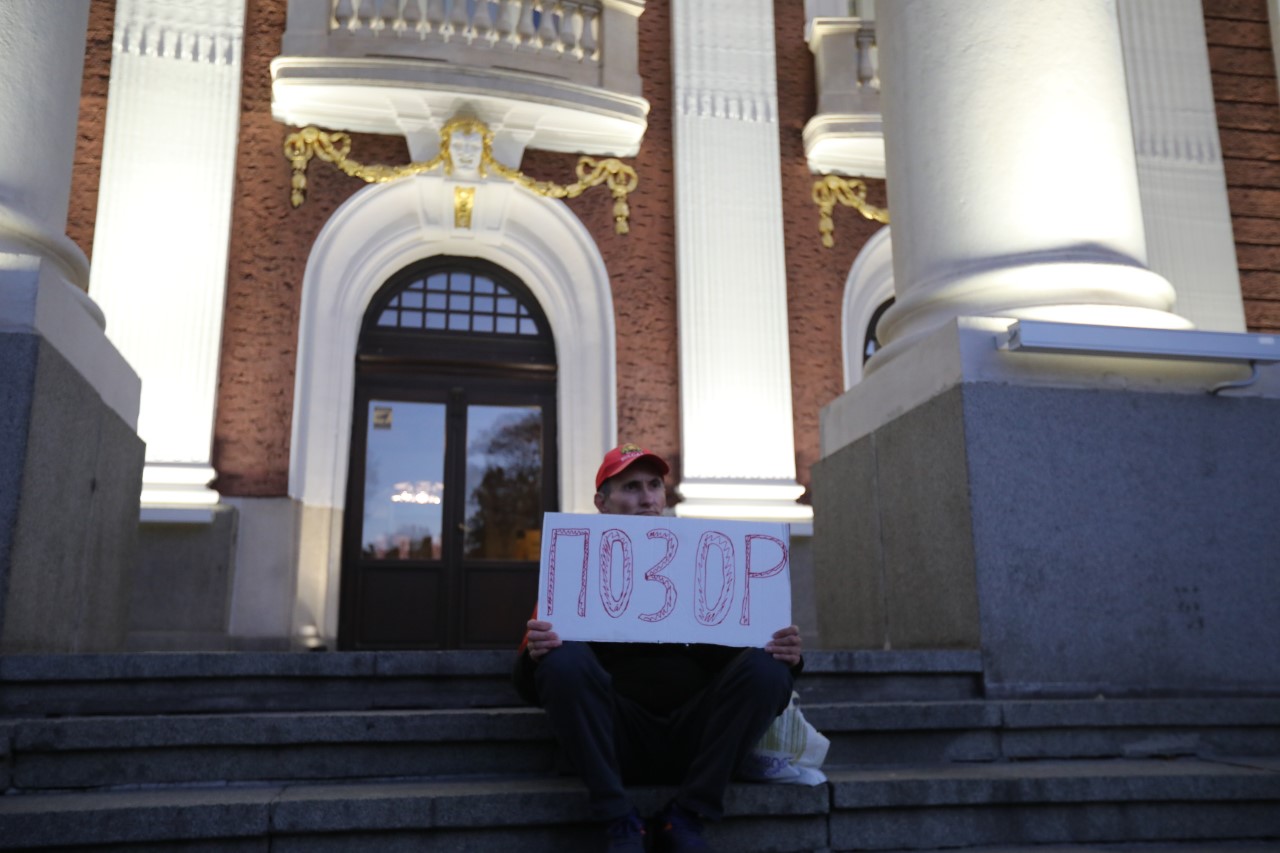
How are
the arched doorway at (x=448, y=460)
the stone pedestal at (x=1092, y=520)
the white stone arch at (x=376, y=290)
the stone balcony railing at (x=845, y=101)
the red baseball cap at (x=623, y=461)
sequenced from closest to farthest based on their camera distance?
the red baseball cap at (x=623, y=461)
the stone pedestal at (x=1092, y=520)
the white stone arch at (x=376, y=290)
the arched doorway at (x=448, y=460)
the stone balcony railing at (x=845, y=101)


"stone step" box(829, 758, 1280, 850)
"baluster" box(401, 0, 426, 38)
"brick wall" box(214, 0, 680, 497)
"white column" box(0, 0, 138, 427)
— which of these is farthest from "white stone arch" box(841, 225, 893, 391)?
"stone step" box(829, 758, 1280, 850)

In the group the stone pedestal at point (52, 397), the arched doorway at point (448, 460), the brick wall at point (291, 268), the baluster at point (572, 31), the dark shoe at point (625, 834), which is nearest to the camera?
the dark shoe at point (625, 834)

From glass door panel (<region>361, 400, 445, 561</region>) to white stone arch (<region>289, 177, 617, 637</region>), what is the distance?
0.41m

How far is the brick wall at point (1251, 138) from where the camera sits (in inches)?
437

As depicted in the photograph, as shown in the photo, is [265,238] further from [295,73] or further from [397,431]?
[397,431]

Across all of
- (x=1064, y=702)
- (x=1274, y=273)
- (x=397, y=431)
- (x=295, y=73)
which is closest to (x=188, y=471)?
(x=397, y=431)

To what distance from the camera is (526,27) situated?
33.3 ft

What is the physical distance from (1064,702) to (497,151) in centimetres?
772

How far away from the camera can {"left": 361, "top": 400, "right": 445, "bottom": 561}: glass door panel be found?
10172mm

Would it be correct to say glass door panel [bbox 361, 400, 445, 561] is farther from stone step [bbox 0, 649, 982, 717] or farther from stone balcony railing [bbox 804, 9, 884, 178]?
stone step [bbox 0, 649, 982, 717]

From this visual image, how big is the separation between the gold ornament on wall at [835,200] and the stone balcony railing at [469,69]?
1788mm

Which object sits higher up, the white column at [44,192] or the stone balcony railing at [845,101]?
the stone balcony railing at [845,101]

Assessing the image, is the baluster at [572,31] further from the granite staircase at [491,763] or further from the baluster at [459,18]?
the granite staircase at [491,763]

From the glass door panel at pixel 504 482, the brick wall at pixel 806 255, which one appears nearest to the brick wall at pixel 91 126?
the glass door panel at pixel 504 482
